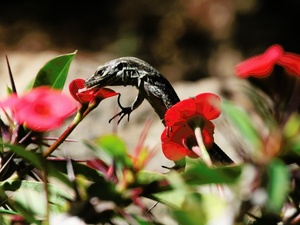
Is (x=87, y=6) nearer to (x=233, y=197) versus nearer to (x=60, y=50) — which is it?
(x=60, y=50)

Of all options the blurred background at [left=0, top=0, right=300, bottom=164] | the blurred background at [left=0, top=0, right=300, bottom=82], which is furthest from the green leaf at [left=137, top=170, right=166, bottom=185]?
the blurred background at [left=0, top=0, right=300, bottom=82]

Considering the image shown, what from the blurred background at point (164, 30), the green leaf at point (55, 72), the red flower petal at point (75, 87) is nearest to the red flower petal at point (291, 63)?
the red flower petal at point (75, 87)

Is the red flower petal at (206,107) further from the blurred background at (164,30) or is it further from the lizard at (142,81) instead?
the blurred background at (164,30)

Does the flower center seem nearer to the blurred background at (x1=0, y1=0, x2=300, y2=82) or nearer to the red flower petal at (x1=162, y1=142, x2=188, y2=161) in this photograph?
the red flower petal at (x1=162, y1=142, x2=188, y2=161)

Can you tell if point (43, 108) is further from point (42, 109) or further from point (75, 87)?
point (75, 87)

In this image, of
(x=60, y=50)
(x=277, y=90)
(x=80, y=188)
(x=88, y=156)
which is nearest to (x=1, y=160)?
(x=80, y=188)

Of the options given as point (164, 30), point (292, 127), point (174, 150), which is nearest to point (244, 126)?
point (292, 127)
